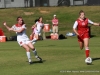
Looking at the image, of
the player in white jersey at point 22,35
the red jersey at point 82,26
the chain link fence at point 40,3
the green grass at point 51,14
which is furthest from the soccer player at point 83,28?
the chain link fence at point 40,3

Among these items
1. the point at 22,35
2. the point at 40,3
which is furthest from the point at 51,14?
the point at 22,35

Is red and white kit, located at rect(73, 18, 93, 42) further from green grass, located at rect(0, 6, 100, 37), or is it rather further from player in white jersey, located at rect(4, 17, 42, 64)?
green grass, located at rect(0, 6, 100, 37)

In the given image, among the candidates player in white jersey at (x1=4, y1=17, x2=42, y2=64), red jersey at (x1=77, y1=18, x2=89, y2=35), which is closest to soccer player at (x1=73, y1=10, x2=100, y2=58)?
red jersey at (x1=77, y1=18, x2=89, y2=35)

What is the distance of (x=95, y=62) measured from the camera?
17.2 metres

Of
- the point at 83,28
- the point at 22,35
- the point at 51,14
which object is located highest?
the point at 83,28

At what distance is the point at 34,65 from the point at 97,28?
28387 mm

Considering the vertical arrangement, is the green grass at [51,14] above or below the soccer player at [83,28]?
below

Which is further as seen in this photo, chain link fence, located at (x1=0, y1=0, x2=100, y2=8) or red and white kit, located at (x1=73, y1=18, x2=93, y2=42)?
chain link fence, located at (x1=0, y1=0, x2=100, y2=8)

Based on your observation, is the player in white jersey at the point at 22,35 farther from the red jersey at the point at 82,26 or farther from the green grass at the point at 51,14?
Answer: the green grass at the point at 51,14

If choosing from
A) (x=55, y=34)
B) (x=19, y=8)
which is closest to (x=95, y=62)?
(x=55, y=34)

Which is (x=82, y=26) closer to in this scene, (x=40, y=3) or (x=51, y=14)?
(x=51, y=14)

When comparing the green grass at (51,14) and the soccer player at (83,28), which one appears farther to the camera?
the green grass at (51,14)

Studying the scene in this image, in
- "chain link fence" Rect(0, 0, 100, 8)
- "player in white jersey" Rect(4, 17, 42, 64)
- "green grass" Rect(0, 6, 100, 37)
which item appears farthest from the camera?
"chain link fence" Rect(0, 0, 100, 8)

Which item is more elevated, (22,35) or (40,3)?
(40,3)
